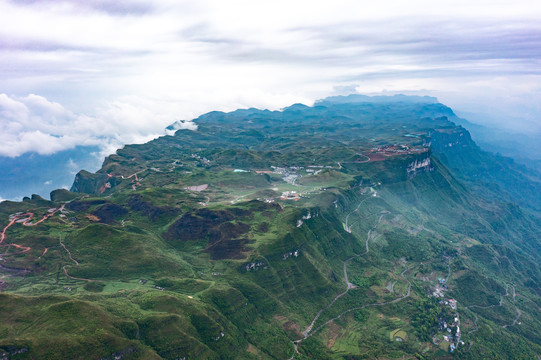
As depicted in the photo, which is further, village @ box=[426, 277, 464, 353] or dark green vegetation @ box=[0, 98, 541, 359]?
village @ box=[426, 277, 464, 353]

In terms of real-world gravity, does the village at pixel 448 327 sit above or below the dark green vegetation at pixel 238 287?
below

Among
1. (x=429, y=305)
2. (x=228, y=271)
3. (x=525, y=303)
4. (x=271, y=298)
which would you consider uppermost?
(x=228, y=271)

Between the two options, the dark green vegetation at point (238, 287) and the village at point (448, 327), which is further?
the village at point (448, 327)

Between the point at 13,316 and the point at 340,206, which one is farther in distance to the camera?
the point at 340,206

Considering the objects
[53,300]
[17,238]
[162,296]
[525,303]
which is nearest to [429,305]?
[525,303]

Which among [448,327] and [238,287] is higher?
[238,287]

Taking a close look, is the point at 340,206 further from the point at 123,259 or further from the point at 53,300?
the point at 53,300

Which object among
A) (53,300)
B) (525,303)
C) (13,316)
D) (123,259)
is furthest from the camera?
(525,303)

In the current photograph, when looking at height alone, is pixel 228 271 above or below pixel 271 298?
above

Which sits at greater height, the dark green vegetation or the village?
the dark green vegetation

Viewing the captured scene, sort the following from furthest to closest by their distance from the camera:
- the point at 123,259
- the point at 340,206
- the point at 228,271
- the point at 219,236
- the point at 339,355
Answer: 1. the point at 340,206
2. the point at 219,236
3. the point at 228,271
4. the point at 123,259
5. the point at 339,355

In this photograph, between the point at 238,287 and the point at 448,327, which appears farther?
the point at 448,327
